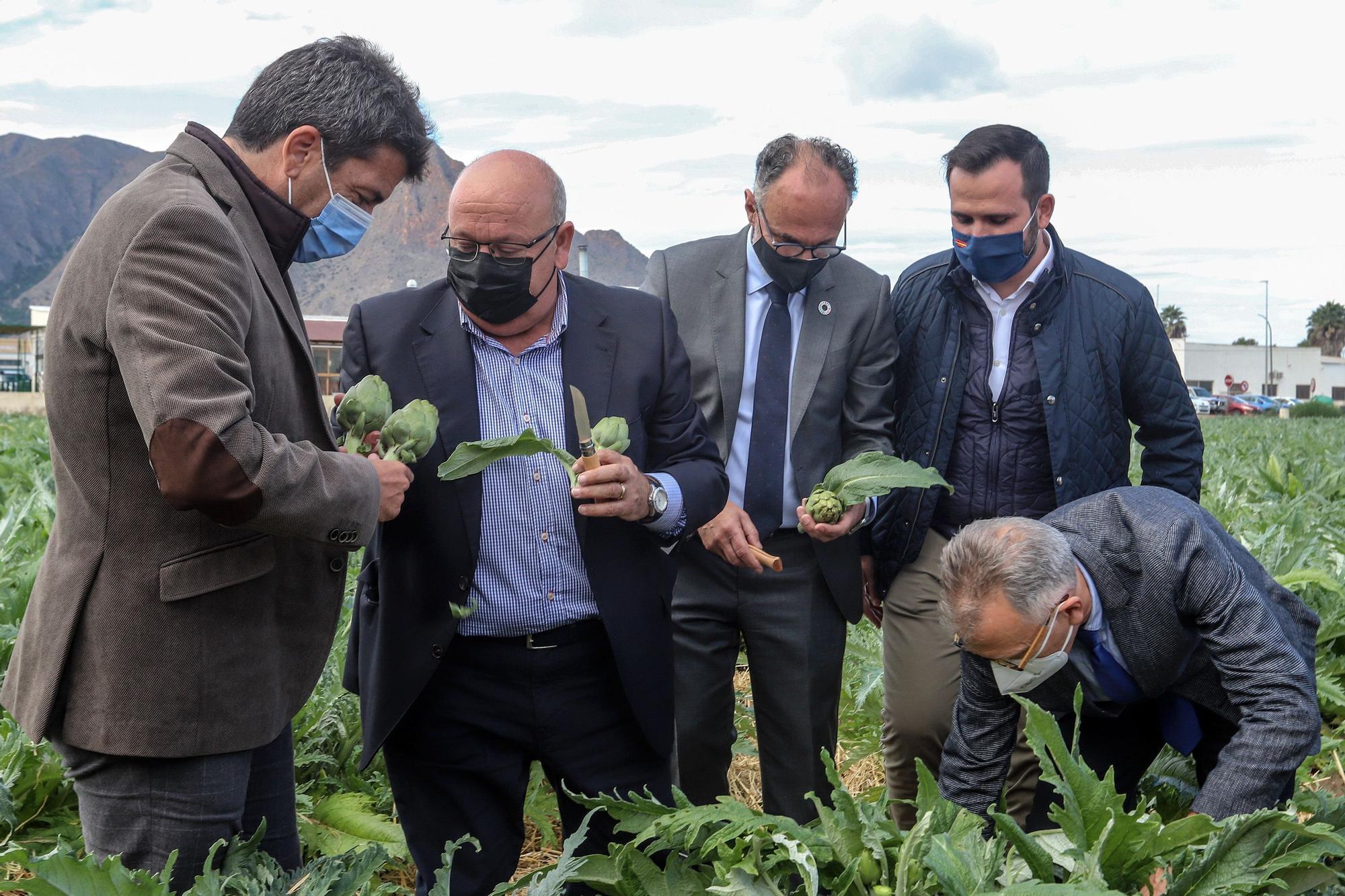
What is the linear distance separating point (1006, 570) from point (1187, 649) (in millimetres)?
580

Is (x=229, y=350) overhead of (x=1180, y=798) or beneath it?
overhead

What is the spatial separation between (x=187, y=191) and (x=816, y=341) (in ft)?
7.10

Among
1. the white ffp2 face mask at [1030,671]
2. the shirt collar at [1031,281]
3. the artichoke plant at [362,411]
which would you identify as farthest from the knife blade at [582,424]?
the shirt collar at [1031,281]

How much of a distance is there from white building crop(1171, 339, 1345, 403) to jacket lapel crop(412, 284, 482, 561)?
84.6 metres

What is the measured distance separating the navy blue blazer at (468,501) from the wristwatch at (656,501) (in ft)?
0.28

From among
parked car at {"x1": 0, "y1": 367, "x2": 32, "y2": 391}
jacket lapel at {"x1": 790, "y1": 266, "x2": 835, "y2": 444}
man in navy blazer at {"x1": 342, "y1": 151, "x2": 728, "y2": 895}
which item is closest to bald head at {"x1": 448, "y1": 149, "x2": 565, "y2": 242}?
man in navy blazer at {"x1": 342, "y1": 151, "x2": 728, "y2": 895}

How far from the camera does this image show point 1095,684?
122 inches

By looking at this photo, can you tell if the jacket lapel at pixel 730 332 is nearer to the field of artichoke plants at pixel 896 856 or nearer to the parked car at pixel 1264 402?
the field of artichoke plants at pixel 896 856

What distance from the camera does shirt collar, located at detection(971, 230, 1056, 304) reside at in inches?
151

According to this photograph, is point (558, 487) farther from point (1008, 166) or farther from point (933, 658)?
point (1008, 166)

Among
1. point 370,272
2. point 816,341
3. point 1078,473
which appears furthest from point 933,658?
point 370,272

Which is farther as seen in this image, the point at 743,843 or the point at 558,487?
the point at 558,487

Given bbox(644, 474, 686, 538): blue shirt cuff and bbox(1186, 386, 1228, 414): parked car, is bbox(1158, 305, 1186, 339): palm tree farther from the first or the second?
bbox(644, 474, 686, 538): blue shirt cuff

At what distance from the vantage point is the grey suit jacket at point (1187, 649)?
2.71 meters
